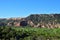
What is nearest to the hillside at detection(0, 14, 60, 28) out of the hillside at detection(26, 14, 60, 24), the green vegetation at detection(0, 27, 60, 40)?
the hillside at detection(26, 14, 60, 24)

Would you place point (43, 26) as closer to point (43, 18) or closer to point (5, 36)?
point (43, 18)

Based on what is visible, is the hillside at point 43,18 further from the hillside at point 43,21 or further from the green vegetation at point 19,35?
the green vegetation at point 19,35

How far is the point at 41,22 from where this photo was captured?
87.4m

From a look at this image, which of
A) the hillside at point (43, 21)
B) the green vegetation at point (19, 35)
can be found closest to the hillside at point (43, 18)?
the hillside at point (43, 21)

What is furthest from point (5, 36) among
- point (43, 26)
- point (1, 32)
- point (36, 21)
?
point (36, 21)

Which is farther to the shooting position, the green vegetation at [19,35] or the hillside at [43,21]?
the hillside at [43,21]

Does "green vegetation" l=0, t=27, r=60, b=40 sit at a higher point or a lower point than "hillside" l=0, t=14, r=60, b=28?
lower

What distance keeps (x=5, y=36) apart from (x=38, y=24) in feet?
159

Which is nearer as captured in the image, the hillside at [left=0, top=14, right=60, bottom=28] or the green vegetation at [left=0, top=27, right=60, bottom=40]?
the green vegetation at [left=0, top=27, right=60, bottom=40]

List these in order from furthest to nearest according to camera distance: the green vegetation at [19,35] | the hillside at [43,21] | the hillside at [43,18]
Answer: the hillside at [43,18], the hillside at [43,21], the green vegetation at [19,35]

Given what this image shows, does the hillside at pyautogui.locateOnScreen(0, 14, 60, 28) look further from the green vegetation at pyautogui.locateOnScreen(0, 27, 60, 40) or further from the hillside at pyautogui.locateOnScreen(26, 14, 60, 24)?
the green vegetation at pyautogui.locateOnScreen(0, 27, 60, 40)

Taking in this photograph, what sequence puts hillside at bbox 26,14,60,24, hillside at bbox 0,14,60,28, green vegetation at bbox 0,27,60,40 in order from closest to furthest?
green vegetation at bbox 0,27,60,40 < hillside at bbox 0,14,60,28 < hillside at bbox 26,14,60,24

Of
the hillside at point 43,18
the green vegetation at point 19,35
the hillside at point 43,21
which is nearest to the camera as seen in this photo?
the green vegetation at point 19,35

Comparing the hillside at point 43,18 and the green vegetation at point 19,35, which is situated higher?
the hillside at point 43,18
